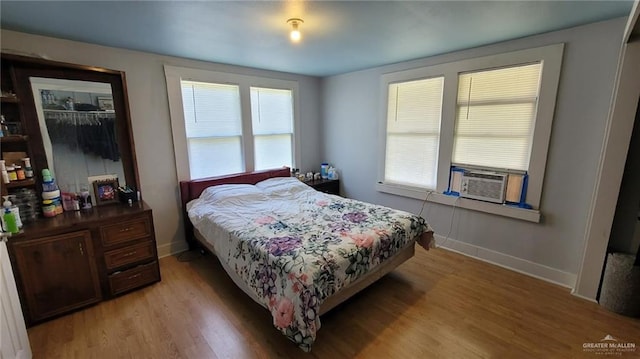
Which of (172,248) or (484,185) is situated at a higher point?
(484,185)

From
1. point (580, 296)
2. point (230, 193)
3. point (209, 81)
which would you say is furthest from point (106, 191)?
point (580, 296)

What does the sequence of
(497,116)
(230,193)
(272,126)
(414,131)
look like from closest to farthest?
(497,116) → (230,193) → (414,131) → (272,126)

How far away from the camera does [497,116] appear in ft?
9.14

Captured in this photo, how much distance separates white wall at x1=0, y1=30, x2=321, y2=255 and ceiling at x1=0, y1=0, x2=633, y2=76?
13 centimetres

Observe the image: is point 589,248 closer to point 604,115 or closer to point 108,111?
point 604,115

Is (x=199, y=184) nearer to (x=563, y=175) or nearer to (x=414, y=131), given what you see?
(x=414, y=131)

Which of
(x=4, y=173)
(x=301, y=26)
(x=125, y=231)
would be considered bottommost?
(x=125, y=231)

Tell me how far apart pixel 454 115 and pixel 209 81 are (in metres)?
2.91

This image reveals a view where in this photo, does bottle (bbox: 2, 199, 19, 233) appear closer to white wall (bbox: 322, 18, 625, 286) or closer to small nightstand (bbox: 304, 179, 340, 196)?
small nightstand (bbox: 304, 179, 340, 196)

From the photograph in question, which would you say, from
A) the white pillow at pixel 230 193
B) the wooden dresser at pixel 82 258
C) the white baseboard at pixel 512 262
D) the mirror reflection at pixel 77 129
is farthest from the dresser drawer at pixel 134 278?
the white baseboard at pixel 512 262

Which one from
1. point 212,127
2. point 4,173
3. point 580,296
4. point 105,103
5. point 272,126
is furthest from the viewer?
point 272,126

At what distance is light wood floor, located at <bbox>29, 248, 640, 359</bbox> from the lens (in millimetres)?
1828

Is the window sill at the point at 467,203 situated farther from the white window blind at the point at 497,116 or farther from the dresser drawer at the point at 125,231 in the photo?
the dresser drawer at the point at 125,231

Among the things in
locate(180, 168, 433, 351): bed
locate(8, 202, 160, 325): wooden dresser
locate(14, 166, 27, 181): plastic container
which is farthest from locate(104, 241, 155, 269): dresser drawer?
locate(14, 166, 27, 181): plastic container
